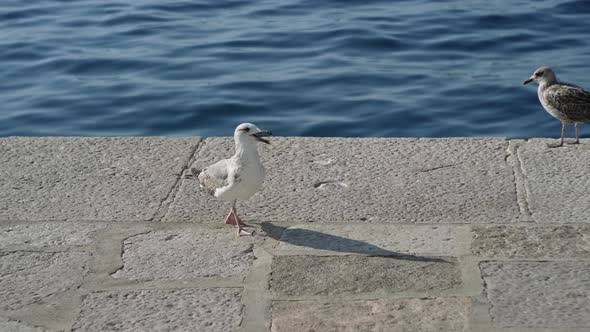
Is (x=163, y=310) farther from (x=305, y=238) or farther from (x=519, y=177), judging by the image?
(x=519, y=177)

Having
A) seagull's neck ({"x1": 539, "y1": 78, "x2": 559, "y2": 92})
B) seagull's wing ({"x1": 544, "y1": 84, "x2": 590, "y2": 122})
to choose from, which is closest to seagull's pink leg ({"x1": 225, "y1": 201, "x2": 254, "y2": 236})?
seagull's wing ({"x1": 544, "y1": 84, "x2": 590, "y2": 122})

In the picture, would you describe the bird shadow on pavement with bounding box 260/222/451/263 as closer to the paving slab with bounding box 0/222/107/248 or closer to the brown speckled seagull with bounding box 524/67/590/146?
the paving slab with bounding box 0/222/107/248

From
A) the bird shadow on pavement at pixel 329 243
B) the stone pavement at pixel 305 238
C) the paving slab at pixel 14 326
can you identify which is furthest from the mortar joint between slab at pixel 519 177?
the paving slab at pixel 14 326

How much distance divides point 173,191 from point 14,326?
5.47 feet

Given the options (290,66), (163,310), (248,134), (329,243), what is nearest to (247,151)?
(248,134)

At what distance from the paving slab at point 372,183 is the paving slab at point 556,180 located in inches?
4.6

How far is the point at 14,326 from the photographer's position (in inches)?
162

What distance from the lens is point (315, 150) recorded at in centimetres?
619

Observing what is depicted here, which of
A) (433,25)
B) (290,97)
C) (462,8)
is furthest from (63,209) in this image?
(462,8)

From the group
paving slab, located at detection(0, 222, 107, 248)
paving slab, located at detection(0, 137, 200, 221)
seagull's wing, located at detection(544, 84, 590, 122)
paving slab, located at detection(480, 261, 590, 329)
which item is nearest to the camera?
paving slab, located at detection(480, 261, 590, 329)

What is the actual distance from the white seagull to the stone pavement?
0.15 metres

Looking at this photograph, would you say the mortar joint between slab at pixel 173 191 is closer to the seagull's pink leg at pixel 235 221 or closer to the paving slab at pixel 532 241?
the seagull's pink leg at pixel 235 221

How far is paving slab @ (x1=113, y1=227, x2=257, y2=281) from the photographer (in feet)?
15.0

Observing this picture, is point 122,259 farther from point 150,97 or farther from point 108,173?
point 150,97
